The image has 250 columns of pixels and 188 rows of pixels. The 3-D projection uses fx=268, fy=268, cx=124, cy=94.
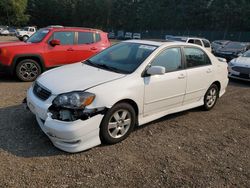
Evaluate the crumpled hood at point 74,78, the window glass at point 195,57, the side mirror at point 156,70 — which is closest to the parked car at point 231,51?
the window glass at point 195,57

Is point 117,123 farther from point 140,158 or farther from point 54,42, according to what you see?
point 54,42

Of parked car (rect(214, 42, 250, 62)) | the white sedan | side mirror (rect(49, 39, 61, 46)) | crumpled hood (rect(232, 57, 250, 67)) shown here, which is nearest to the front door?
the white sedan

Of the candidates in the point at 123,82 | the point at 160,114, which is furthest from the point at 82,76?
the point at 160,114

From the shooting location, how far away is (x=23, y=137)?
412 cm

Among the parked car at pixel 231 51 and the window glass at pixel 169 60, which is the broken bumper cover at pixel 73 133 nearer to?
the window glass at pixel 169 60

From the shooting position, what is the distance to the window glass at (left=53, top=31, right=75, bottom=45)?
27.0 ft

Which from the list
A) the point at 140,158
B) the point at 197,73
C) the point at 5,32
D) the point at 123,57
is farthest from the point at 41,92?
the point at 5,32

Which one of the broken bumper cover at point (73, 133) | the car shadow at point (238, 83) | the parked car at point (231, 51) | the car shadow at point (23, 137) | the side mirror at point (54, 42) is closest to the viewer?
the broken bumper cover at point (73, 133)

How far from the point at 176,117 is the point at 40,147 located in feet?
9.23

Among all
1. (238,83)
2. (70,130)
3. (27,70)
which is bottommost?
(238,83)

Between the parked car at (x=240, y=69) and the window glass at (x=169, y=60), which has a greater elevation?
the window glass at (x=169, y=60)

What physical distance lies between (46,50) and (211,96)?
192 inches

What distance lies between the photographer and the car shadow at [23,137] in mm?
3746

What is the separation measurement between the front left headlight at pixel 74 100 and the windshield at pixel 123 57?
890 millimetres
